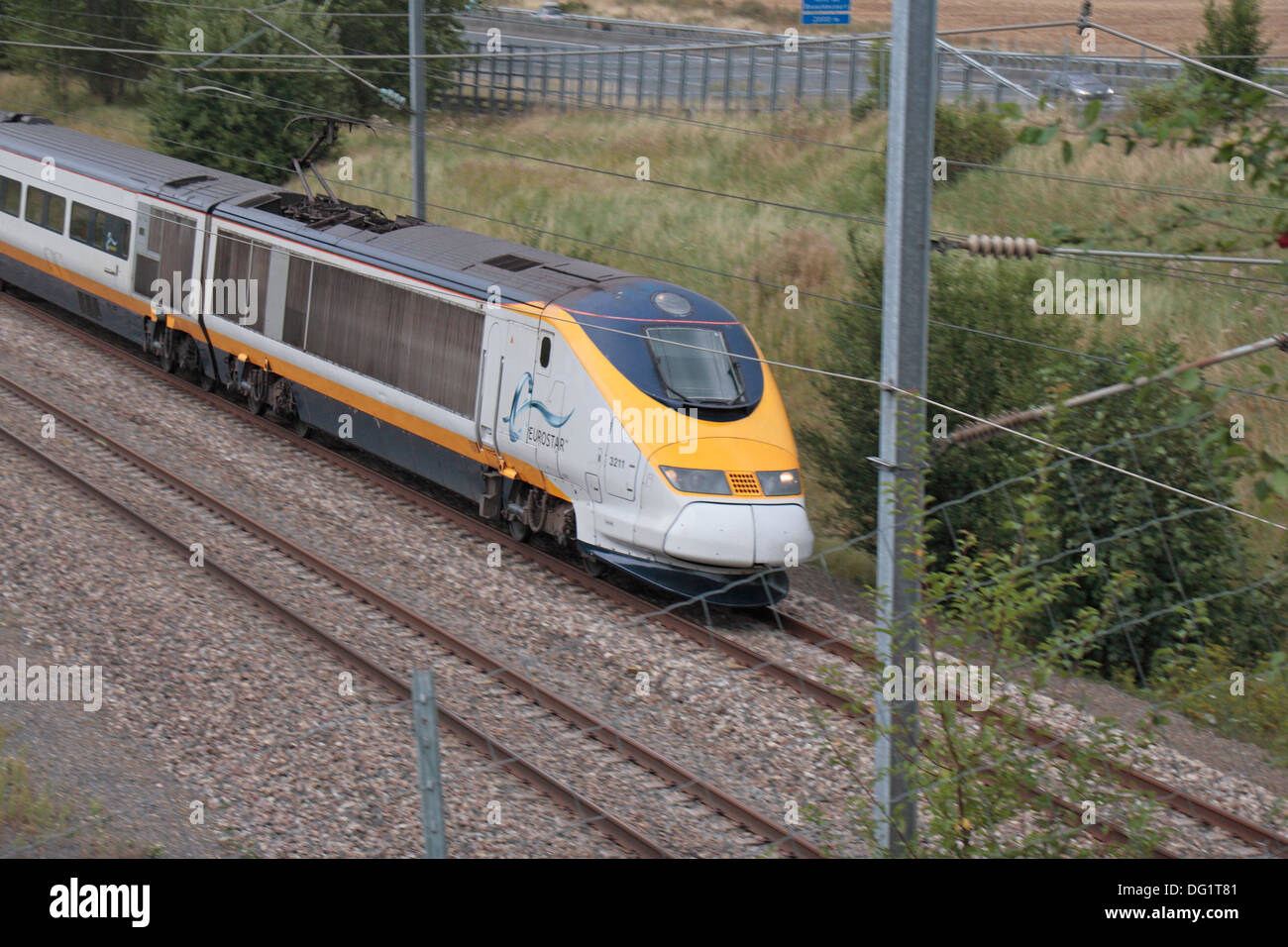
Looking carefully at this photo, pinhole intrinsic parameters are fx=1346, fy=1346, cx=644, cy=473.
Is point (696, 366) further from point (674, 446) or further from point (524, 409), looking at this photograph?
point (524, 409)

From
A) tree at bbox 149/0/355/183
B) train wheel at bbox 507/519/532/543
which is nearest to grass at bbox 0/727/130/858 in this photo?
train wheel at bbox 507/519/532/543

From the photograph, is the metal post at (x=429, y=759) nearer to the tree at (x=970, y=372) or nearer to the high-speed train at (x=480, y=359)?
the high-speed train at (x=480, y=359)

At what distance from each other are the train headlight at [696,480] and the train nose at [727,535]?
0.14 m

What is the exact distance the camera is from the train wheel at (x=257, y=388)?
19.0 metres

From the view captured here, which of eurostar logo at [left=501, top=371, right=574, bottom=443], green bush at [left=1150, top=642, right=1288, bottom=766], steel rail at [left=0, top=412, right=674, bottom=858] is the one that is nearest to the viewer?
steel rail at [left=0, top=412, right=674, bottom=858]

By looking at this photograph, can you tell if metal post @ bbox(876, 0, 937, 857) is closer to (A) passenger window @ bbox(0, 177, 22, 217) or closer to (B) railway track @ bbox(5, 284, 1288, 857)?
(B) railway track @ bbox(5, 284, 1288, 857)

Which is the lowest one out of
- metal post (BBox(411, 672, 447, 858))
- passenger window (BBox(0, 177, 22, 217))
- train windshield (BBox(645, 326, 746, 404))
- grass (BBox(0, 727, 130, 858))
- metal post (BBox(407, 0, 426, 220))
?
grass (BBox(0, 727, 130, 858))

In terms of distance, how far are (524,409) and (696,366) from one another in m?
1.91

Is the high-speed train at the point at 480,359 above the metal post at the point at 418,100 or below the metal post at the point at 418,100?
below

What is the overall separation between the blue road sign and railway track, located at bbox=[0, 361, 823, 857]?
30438mm

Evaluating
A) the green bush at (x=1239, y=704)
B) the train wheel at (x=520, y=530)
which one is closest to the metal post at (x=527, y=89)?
the train wheel at (x=520, y=530)

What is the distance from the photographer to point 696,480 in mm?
12875

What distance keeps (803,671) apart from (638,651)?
1543 millimetres

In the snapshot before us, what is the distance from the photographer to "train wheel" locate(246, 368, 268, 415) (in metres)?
19.0
